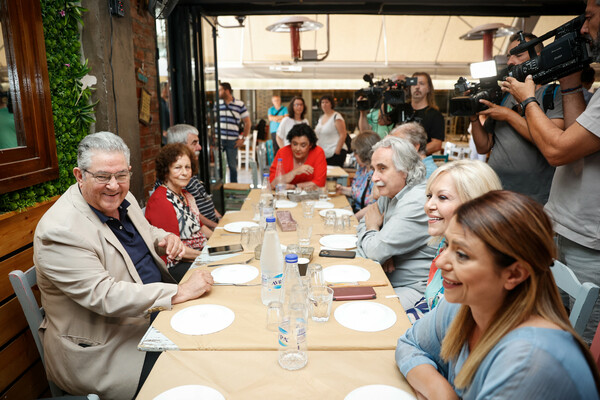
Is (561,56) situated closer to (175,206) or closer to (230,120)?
(175,206)

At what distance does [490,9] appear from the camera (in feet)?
13.3

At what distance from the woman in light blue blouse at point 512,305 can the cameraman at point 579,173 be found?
1058mm

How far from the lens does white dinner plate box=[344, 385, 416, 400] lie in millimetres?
996

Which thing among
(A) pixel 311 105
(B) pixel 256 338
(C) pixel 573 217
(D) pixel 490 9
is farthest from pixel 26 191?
(A) pixel 311 105

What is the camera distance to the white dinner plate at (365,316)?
1.33 metres

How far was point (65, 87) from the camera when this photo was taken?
224cm

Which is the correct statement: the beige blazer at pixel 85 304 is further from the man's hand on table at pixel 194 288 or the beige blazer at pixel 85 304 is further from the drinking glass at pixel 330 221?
the drinking glass at pixel 330 221

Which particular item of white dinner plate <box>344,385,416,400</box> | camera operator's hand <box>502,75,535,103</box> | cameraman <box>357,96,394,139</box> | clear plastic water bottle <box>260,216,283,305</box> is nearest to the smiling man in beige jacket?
clear plastic water bottle <box>260,216,283,305</box>

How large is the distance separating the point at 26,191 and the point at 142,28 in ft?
6.12

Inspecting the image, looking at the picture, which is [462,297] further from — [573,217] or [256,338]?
[573,217]

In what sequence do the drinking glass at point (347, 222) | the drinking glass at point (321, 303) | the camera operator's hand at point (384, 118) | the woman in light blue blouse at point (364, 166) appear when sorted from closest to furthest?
the drinking glass at point (321, 303) → the drinking glass at point (347, 222) → the woman in light blue blouse at point (364, 166) → the camera operator's hand at point (384, 118)

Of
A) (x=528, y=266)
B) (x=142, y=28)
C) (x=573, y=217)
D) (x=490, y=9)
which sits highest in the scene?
(x=490, y=9)

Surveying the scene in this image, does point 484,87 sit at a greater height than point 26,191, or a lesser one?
greater

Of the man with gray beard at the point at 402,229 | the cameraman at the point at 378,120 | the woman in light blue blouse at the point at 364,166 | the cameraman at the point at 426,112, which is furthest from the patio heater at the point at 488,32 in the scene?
the man with gray beard at the point at 402,229
